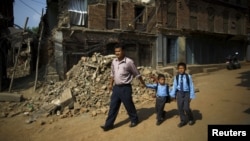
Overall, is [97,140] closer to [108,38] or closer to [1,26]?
[1,26]

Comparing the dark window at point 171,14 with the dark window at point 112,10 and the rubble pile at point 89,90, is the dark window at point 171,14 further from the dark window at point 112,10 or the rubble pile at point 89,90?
the rubble pile at point 89,90

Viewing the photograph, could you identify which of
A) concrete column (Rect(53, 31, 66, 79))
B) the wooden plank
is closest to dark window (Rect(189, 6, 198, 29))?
concrete column (Rect(53, 31, 66, 79))

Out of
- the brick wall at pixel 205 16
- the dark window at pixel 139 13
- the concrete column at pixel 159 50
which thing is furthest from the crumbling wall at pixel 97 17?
the brick wall at pixel 205 16

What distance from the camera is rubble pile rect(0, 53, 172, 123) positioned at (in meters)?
8.91

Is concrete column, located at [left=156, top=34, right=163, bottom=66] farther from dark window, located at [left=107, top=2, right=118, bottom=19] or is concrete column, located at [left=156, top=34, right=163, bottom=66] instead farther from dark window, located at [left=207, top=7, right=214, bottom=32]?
dark window, located at [left=207, top=7, right=214, bottom=32]

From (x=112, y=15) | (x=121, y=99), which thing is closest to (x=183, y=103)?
(x=121, y=99)

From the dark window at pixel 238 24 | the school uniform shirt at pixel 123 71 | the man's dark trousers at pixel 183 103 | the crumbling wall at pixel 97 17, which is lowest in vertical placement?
the man's dark trousers at pixel 183 103

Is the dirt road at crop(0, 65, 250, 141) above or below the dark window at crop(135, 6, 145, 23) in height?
below

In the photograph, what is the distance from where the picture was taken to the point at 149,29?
63.1ft

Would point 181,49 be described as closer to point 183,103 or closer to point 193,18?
point 193,18

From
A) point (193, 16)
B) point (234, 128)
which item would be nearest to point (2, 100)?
point (234, 128)

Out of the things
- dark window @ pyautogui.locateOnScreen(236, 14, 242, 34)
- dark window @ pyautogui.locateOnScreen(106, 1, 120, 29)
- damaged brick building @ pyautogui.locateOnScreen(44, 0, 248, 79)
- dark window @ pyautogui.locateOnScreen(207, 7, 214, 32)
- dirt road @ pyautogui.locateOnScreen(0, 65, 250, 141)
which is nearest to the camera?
dirt road @ pyautogui.locateOnScreen(0, 65, 250, 141)

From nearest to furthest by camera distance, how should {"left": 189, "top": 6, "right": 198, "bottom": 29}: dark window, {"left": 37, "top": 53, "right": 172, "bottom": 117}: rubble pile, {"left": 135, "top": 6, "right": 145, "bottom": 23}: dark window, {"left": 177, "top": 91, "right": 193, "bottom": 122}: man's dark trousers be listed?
{"left": 177, "top": 91, "right": 193, "bottom": 122}: man's dark trousers < {"left": 37, "top": 53, "right": 172, "bottom": 117}: rubble pile < {"left": 135, "top": 6, "right": 145, "bottom": 23}: dark window < {"left": 189, "top": 6, "right": 198, "bottom": 29}: dark window

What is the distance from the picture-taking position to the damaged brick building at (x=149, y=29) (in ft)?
50.4
